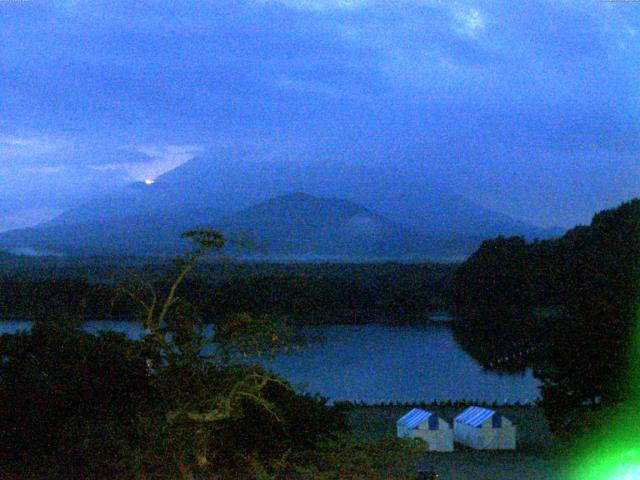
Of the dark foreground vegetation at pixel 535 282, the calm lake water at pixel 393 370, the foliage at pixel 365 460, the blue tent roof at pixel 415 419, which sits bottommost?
the calm lake water at pixel 393 370

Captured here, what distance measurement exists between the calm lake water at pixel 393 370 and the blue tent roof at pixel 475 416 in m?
5.44

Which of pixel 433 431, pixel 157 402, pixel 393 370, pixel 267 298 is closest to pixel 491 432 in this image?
Result: pixel 433 431

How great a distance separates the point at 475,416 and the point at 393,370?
12.3m

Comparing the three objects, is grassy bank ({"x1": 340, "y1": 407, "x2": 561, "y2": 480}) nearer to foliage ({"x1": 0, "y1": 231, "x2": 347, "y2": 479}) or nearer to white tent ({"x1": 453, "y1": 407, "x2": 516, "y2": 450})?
white tent ({"x1": 453, "y1": 407, "x2": 516, "y2": 450})

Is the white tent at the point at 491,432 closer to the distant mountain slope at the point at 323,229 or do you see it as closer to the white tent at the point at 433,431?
the white tent at the point at 433,431

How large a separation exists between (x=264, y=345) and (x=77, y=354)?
3325 mm

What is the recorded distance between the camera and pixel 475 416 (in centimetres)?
1443

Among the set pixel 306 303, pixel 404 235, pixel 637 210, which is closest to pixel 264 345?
pixel 306 303

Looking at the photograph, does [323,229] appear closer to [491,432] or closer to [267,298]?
[267,298]

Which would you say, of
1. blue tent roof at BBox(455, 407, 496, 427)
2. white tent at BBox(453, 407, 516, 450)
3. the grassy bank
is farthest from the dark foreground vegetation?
white tent at BBox(453, 407, 516, 450)

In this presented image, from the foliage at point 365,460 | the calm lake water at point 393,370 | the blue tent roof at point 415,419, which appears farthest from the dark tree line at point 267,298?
the foliage at point 365,460

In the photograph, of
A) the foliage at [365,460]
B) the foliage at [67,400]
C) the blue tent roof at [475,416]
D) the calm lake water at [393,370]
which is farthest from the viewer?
the calm lake water at [393,370]

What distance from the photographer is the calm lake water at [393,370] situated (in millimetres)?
22562

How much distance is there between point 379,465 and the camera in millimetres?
8164
